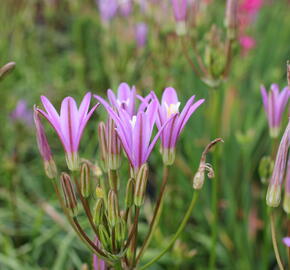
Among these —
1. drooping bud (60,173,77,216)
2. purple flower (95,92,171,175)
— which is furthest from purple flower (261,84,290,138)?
drooping bud (60,173,77,216)

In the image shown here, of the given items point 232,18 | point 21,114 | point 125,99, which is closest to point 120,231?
point 125,99

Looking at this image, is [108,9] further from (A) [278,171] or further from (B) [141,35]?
(A) [278,171]

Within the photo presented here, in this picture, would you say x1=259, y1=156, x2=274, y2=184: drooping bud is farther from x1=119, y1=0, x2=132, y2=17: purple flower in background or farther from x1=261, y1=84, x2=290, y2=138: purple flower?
x1=119, y1=0, x2=132, y2=17: purple flower in background

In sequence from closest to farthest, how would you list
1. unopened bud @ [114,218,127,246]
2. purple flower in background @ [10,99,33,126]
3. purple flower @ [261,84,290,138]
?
unopened bud @ [114,218,127,246] → purple flower @ [261,84,290,138] → purple flower in background @ [10,99,33,126]

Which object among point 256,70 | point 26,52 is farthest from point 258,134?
point 26,52

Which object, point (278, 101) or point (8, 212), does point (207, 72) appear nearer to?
point (278, 101)
